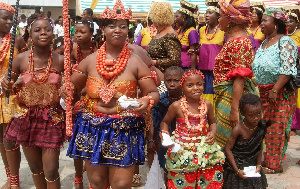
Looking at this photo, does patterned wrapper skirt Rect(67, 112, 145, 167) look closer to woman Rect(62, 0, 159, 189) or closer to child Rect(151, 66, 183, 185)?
woman Rect(62, 0, 159, 189)

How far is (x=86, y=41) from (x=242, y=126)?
2.09m

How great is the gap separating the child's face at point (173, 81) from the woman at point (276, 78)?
1.60 meters

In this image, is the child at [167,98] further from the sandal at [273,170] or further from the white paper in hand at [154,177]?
the sandal at [273,170]

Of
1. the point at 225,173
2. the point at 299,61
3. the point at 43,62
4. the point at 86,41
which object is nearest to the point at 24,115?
the point at 43,62

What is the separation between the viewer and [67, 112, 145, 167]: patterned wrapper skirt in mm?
2857

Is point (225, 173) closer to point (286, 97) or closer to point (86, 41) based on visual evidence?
point (286, 97)

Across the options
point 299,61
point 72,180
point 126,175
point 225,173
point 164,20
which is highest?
point 164,20

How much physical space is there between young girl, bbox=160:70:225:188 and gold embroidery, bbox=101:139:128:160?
0.52m

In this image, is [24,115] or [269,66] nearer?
[24,115]

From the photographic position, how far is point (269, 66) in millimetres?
4680

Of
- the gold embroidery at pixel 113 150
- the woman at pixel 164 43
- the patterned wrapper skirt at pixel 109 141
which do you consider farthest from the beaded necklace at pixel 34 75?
the woman at pixel 164 43

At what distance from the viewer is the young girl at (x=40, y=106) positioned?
11.3 ft

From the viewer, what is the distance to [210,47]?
222 inches

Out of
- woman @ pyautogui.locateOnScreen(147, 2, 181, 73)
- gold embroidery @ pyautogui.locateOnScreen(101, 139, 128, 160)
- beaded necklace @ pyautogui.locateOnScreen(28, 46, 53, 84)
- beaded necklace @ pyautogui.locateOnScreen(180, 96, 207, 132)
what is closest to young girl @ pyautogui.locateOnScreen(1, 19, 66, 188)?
beaded necklace @ pyautogui.locateOnScreen(28, 46, 53, 84)
